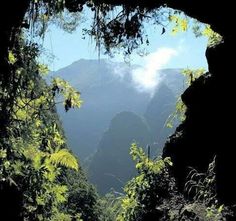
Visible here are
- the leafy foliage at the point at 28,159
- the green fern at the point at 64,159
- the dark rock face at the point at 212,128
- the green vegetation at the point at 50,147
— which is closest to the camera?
the green vegetation at the point at 50,147

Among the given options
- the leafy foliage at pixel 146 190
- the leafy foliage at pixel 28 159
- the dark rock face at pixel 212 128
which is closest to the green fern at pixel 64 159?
the leafy foliage at pixel 28 159

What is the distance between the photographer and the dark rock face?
771 cm

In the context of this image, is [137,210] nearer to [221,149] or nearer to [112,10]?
[221,149]

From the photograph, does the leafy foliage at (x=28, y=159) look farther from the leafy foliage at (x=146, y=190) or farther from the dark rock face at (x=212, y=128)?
the dark rock face at (x=212, y=128)

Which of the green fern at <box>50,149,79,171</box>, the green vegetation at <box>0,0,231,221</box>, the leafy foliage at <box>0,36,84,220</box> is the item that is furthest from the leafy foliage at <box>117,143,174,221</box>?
the leafy foliage at <box>0,36,84,220</box>

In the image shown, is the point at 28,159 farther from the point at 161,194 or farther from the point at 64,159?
the point at 161,194

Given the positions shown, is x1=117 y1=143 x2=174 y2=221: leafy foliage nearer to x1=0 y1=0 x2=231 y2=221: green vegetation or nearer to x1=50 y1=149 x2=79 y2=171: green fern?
x1=0 y1=0 x2=231 y2=221: green vegetation

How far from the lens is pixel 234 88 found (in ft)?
26.6

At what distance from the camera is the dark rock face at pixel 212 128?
25.3ft

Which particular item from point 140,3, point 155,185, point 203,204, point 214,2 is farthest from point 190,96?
point 214,2

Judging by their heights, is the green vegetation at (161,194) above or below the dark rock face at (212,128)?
below

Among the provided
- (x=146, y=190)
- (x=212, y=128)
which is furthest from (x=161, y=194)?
(x=212, y=128)

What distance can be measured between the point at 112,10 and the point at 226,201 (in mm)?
3691

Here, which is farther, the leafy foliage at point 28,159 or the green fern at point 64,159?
the green fern at point 64,159
